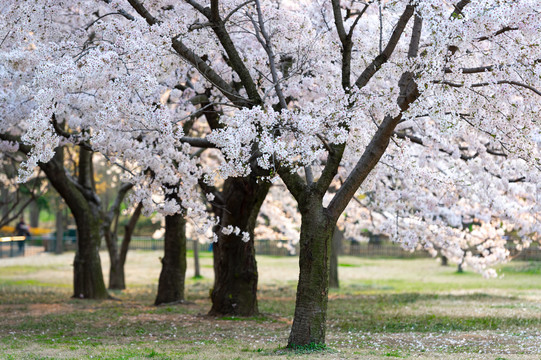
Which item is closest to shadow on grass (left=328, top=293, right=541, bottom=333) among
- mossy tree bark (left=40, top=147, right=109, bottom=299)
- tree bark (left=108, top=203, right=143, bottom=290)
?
mossy tree bark (left=40, top=147, right=109, bottom=299)

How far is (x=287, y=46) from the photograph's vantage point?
10.6 meters

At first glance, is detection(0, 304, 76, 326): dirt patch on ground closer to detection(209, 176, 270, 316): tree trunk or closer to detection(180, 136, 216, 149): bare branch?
detection(209, 176, 270, 316): tree trunk

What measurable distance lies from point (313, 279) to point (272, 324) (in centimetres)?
386

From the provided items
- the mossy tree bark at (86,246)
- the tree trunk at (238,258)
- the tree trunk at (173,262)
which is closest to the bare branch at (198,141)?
the tree trunk at (238,258)

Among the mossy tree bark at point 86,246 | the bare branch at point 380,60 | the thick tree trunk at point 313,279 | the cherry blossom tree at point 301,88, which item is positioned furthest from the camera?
the mossy tree bark at point 86,246

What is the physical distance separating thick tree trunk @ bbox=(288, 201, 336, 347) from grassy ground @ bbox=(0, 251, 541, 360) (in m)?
0.26

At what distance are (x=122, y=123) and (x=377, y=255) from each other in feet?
103

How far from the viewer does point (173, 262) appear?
49.3 feet

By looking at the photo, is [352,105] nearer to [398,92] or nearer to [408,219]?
[398,92]

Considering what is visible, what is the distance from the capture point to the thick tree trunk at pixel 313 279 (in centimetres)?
824

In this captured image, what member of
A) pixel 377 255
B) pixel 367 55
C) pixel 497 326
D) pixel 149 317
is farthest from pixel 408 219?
pixel 377 255

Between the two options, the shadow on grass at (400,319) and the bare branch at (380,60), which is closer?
the bare branch at (380,60)

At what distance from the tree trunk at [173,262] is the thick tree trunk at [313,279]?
22.6 feet

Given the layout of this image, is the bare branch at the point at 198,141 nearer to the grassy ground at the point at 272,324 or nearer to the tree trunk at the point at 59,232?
the grassy ground at the point at 272,324
